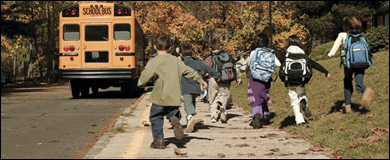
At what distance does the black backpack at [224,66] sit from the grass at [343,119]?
123 centimetres

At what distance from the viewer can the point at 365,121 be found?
916cm

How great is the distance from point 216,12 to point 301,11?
27.3 feet

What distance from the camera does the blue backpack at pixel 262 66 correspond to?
9.73 meters

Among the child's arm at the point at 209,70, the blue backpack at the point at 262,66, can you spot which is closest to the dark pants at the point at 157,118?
the child's arm at the point at 209,70

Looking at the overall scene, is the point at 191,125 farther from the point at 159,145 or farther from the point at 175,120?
the point at 159,145

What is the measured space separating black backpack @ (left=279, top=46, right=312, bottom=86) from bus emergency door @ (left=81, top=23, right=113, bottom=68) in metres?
11.5

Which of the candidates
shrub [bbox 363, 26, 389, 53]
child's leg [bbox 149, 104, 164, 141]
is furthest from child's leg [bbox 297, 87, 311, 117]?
shrub [bbox 363, 26, 389, 53]

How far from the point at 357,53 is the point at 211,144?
11.3ft

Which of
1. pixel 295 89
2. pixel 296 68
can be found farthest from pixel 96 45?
pixel 296 68

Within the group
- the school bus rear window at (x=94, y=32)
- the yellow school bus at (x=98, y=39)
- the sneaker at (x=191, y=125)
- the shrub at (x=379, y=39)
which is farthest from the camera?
the shrub at (x=379, y=39)

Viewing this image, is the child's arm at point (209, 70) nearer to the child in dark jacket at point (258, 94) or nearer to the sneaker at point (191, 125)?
the sneaker at point (191, 125)

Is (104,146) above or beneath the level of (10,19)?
beneath

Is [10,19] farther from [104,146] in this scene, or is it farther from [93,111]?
[104,146]

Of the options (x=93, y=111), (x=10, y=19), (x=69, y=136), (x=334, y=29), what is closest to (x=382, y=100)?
(x=69, y=136)
